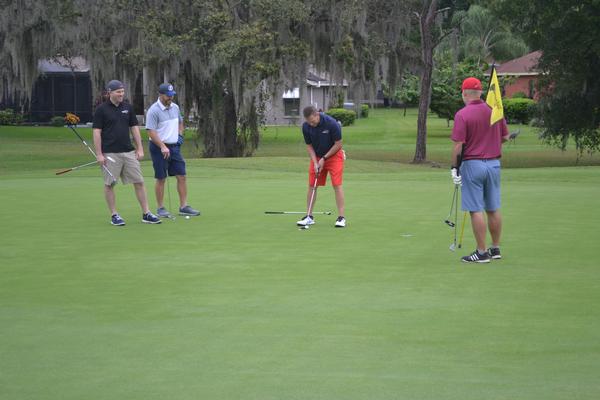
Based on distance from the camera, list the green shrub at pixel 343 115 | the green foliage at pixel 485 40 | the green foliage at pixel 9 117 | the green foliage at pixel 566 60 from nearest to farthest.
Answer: the green foliage at pixel 566 60
the green foliage at pixel 9 117
the green shrub at pixel 343 115
the green foliage at pixel 485 40

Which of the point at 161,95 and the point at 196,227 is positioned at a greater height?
the point at 161,95

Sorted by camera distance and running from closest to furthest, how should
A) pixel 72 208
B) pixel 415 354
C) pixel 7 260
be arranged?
pixel 415 354
pixel 7 260
pixel 72 208

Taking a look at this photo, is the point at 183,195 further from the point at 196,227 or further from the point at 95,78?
the point at 95,78

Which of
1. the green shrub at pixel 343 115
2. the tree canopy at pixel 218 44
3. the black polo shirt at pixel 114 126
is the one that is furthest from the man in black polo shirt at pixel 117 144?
the green shrub at pixel 343 115

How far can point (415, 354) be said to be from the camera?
20.6 feet

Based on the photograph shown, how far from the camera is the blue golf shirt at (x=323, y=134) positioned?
507 inches

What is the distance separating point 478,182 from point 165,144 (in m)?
5.90

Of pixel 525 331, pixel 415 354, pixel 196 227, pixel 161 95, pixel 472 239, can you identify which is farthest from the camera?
pixel 161 95

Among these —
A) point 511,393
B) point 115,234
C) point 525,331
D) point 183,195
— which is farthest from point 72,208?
point 511,393

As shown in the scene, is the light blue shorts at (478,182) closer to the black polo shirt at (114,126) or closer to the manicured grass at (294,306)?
the manicured grass at (294,306)

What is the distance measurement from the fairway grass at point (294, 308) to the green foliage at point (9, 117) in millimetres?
48803

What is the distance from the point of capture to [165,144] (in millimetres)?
14195

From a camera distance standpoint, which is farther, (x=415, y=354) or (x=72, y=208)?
(x=72, y=208)

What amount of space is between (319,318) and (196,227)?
5697 millimetres
